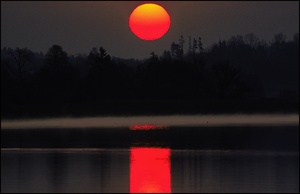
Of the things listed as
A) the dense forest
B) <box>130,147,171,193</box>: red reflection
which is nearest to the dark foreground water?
<box>130,147,171,193</box>: red reflection

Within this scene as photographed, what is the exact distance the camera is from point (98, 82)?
3359 inches

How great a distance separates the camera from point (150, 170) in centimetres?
2652

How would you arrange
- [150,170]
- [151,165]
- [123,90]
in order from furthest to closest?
[123,90]
[151,165]
[150,170]

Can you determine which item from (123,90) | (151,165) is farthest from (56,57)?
(151,165)

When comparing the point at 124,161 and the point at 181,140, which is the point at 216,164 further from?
the point at 181,140

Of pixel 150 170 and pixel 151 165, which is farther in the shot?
pixel 151 165

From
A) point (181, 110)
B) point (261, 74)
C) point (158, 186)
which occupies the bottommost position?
point (158, 186)

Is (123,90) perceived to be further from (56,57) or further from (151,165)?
(151,165)

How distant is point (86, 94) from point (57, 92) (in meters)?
2.99

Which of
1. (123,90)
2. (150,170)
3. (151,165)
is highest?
(123,90)

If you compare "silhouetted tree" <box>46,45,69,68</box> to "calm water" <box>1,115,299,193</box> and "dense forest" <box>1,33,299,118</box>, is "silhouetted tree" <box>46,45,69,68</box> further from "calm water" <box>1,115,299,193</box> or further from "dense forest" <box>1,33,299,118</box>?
"calm water" <box>1,115,299,193</box>

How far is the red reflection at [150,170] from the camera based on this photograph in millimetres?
22125

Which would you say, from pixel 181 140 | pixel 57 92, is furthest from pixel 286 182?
pixel 57 92

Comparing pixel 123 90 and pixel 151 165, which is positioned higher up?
pixel 123 90
